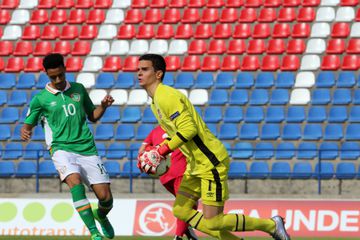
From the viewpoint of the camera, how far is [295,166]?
17.4 metres

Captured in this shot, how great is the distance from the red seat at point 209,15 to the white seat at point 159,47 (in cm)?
120

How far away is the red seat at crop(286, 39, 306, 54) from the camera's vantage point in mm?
20203

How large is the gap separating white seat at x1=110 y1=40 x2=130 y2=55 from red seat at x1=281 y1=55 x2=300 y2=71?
4038 mm

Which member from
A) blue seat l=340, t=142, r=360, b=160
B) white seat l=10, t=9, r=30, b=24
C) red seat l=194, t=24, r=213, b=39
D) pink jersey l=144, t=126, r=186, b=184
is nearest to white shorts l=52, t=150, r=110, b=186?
pink jersey l=144, t=126, r=186, b=184

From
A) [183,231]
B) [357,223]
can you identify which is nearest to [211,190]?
[183,231]

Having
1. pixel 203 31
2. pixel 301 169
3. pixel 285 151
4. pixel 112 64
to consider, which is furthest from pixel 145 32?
pixel 301 169

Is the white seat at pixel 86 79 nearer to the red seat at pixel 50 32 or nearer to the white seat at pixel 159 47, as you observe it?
the white seat at pixel 159 47

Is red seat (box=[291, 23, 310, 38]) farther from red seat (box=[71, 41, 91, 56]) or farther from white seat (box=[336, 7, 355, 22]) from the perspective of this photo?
red seat (box=[71, 41, 91, 56])

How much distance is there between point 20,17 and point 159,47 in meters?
4.37

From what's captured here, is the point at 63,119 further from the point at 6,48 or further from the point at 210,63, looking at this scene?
the point at 6,48

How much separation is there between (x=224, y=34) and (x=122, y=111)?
3423 millimetres

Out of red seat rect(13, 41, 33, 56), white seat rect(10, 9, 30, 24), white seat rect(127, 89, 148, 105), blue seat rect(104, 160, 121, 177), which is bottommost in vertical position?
blue seat rect(104, 160, 121, 177)

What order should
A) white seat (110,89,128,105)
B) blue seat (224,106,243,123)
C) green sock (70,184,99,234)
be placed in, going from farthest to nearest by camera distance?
white seat (110,89,128,105) < blue seat (224,106,243,123) < green sock (70,184,99,234)

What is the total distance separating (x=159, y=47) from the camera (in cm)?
2098
